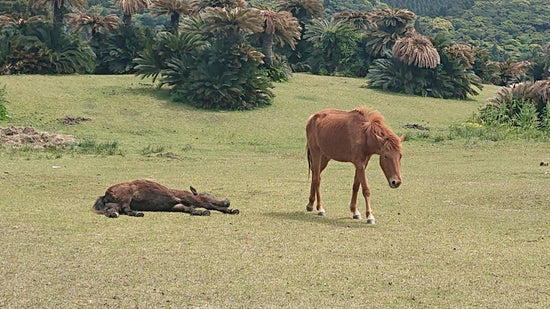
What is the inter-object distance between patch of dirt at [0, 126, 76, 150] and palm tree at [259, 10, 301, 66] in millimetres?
11833

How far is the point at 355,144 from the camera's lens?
10.3 metres

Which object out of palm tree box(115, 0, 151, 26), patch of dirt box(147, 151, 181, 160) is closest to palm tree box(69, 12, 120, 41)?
palm tree box(115, 0, 151, 26)

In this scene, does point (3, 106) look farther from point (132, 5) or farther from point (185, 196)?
point (185, 196)

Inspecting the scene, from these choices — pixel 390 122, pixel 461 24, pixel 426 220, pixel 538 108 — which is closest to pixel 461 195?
pixel 426 220

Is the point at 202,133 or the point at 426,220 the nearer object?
the point at 426,220

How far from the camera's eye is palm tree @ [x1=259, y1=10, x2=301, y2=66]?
29.4 metres

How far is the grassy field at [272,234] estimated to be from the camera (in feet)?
20.6

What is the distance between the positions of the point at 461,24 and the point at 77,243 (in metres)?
82.0

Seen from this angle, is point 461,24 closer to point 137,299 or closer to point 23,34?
point 23,34

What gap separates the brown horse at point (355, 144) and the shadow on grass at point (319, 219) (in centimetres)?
14

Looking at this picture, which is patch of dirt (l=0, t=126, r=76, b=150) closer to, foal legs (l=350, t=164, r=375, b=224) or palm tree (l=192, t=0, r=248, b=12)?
foal legs (l=350, t=164, r=375, b=224)

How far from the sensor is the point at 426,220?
10227 mm

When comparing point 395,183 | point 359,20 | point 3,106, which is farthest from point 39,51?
point 395,183

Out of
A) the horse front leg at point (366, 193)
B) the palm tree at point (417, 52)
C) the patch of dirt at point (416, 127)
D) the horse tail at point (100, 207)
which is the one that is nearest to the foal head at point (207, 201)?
the horse tail at point (100, 207)
